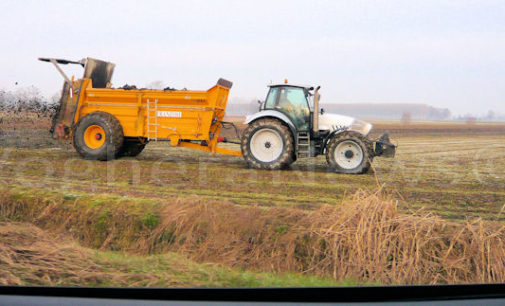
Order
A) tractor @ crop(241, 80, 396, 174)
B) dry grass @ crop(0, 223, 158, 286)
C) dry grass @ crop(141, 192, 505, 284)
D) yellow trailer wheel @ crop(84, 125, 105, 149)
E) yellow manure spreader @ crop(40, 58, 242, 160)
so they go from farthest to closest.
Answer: yellow trailer wheel @ crop(84, 125, 105, 149) < yellow manure spreader @ crop(40, 58, 242, 160) < tractor @ crop(241, 80, 396, 174) < dry grass @ crop(141, 192, 505, 284) < dry grass @ crop(0, 223, 158, 286)

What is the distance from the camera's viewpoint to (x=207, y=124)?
10.8 metres

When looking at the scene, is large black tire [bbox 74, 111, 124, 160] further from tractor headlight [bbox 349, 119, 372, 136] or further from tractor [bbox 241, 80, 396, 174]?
tractor headlight [bbox 349, 119, 372, 136]

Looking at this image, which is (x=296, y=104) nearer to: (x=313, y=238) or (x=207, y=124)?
(x=207, y=124)

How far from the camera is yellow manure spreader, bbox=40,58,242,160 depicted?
10.8 meters

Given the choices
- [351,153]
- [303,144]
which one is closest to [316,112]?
[303,144]

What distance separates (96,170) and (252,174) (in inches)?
140

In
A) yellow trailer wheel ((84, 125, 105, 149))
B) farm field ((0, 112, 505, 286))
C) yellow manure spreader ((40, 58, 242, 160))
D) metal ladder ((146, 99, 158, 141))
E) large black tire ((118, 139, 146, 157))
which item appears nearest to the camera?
farm field ((0, 112, 505, 286))

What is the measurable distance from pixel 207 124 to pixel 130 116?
214 cm

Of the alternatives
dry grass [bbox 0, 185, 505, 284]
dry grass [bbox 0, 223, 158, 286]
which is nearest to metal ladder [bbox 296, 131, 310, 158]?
dry grass [bbox 0, 185, 505, 284]

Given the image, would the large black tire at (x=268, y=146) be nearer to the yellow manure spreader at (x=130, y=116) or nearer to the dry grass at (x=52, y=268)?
the yellow manure spreader at (x=130, y=116)

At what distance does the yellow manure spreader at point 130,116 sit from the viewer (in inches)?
426

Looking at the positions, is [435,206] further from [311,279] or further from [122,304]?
[122,304]

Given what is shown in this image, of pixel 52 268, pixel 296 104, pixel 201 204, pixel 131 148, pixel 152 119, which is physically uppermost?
pixel 296 104

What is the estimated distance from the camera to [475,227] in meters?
4.46
